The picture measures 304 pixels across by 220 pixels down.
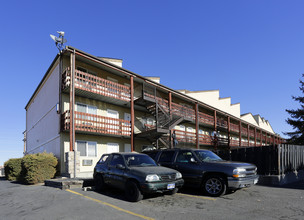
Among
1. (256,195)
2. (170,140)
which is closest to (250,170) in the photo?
(256,195)

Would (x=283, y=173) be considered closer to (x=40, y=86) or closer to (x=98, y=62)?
(x=98, y=62)

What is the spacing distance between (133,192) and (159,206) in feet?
3.59

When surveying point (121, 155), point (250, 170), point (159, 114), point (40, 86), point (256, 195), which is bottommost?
point (256, 195)

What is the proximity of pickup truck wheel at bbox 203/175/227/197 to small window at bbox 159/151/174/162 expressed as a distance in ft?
5.84

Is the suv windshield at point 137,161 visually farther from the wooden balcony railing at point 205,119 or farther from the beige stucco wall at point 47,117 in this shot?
the wooden balcony railing at point 205,119

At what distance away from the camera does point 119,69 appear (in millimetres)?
19531

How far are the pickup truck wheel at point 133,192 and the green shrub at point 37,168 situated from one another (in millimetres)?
8001

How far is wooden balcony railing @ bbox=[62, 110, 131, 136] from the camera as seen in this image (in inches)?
633

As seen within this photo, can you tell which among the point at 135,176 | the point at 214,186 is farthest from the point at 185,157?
the point at 135,176

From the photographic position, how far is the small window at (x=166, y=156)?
382 inches

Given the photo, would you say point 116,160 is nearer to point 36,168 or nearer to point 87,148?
point 36,168

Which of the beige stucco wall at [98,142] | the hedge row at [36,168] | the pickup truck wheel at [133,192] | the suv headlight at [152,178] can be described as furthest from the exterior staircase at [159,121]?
the suv headlight at [152,178]

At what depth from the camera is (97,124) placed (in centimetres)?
1769

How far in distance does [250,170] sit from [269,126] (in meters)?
71.4
